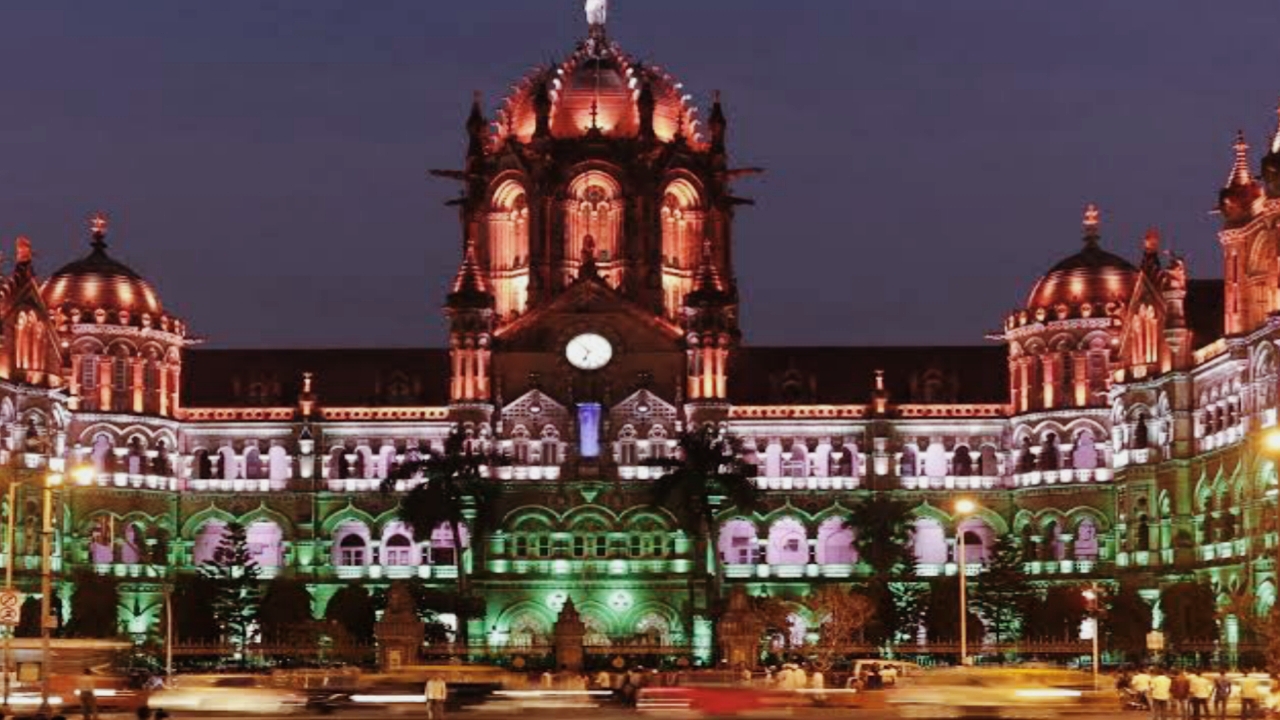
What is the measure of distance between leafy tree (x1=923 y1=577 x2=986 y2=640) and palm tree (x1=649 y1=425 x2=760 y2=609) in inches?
410

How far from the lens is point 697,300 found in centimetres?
14662

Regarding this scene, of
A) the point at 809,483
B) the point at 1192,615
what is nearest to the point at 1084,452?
the point at 809,483

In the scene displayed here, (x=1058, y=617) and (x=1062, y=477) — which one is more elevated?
(x=1062, y=477)

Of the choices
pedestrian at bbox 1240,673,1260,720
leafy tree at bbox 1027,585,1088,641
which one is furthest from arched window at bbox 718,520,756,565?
pedestrian at bbox 1240,673,1260,720

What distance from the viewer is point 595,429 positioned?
148125 mm

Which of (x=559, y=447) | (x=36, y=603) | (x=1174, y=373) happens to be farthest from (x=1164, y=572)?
(x=36, y=603)

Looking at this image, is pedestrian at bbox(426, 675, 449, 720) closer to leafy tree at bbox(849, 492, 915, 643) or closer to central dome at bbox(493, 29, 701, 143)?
leafy tree at bbox(849, 492, 915, 643)

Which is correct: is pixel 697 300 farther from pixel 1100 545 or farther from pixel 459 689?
pixel 459 689

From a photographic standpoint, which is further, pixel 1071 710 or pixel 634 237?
pixel 634 237

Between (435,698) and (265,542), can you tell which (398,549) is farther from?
(435,698)

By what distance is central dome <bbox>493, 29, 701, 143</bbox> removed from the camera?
15638 cm

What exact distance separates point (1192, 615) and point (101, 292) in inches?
2396

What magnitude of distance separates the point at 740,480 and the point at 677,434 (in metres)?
7.52

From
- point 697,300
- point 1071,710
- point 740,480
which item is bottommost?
point 1071,710
